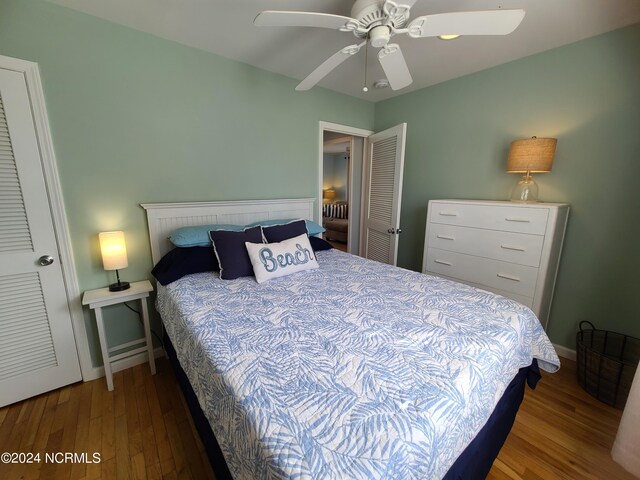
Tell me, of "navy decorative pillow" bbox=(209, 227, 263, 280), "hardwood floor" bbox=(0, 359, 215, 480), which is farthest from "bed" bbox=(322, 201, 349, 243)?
"hardwood floor" bbox=(0, 359, 215, 480)

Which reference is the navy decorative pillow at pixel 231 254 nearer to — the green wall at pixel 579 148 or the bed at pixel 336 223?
the green wall at pixel 579 148

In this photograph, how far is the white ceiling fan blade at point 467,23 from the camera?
1111 millimetres

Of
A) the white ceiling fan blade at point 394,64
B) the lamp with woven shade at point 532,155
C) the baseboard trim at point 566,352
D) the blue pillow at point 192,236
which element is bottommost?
the baseboard trim at point 566,352

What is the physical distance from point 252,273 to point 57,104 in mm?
1568

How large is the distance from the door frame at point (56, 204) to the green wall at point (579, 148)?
3.18 m

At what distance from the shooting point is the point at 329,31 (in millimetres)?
1755

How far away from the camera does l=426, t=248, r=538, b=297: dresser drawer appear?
1.99 m

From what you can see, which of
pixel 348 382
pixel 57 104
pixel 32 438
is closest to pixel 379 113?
pixel 57 104

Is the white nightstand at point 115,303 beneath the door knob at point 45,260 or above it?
beneath

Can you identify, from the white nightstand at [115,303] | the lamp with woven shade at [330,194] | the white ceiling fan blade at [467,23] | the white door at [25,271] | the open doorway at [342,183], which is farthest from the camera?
the lamp with woven shade at [330,194]

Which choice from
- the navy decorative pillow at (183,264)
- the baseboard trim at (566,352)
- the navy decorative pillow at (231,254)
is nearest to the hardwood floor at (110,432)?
the navy decorative pillow at (183,264)

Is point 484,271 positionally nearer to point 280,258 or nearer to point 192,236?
point 280,258

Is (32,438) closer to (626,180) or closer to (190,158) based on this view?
(190,158)

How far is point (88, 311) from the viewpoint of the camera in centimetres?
185
